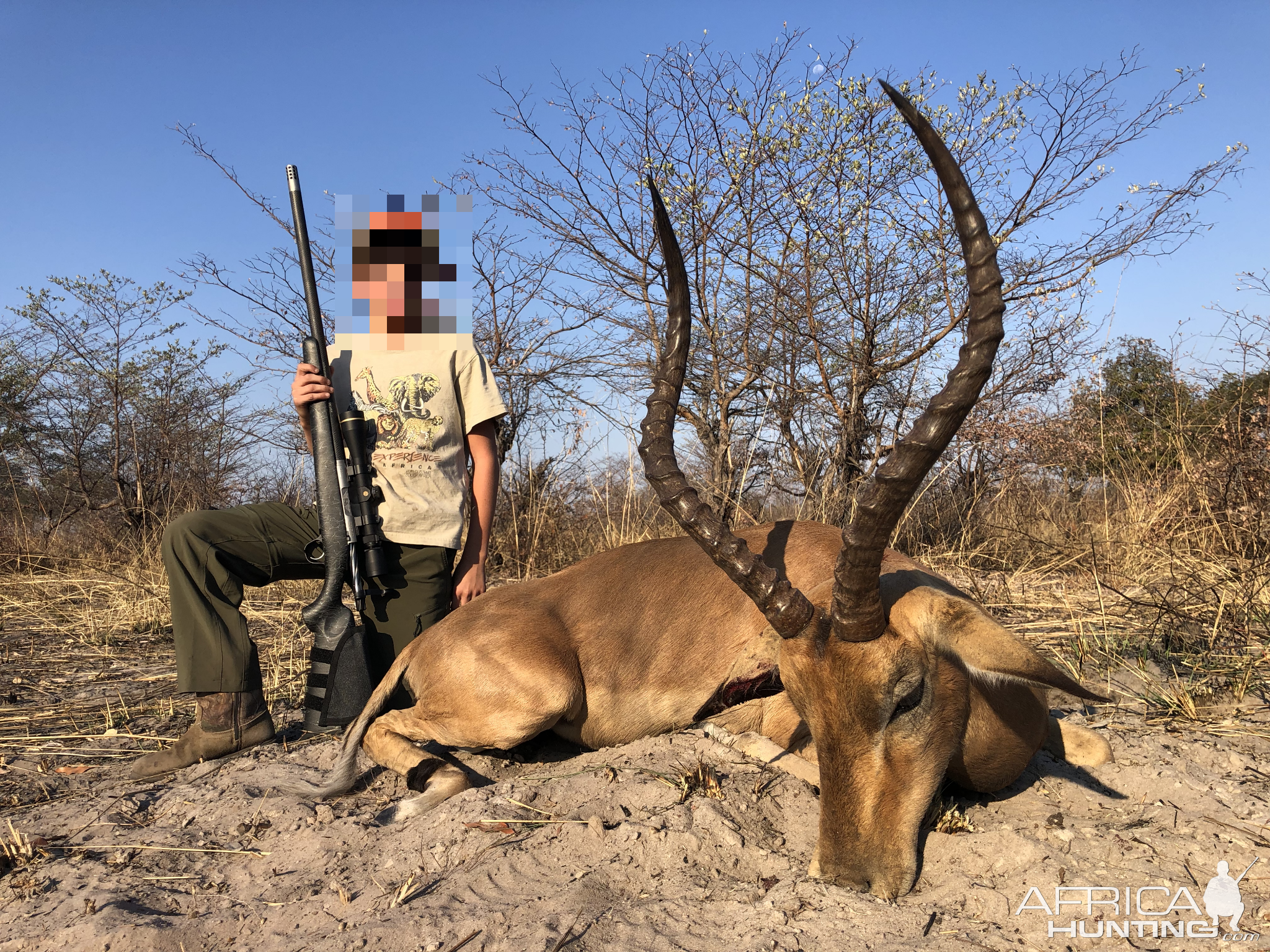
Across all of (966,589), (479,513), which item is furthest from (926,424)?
(966,589)

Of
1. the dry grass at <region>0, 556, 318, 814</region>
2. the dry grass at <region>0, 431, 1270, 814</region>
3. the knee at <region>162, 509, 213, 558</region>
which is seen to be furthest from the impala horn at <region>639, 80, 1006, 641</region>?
the dry grass at <region>0, 556, 318, 814</region>

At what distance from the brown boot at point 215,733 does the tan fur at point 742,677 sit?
702 mm

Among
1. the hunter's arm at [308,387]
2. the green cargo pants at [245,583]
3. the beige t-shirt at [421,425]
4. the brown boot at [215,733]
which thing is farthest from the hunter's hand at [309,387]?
the brown boot at [215,733]

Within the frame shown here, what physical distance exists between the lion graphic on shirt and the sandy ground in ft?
6.30

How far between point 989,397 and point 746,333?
128 inches

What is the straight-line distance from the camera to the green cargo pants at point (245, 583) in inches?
166

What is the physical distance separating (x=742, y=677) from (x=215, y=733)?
266 cm

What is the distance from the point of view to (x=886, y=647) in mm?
2740

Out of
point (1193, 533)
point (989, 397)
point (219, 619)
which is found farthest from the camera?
point (989, 397)

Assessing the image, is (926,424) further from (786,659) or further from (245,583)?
(245,583)

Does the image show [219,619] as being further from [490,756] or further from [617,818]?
[617,818]

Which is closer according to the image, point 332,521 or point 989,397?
point 332,521

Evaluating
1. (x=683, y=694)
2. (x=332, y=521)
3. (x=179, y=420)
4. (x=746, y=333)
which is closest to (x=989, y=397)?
(x=746, y=333)

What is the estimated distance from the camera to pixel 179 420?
14.2m
